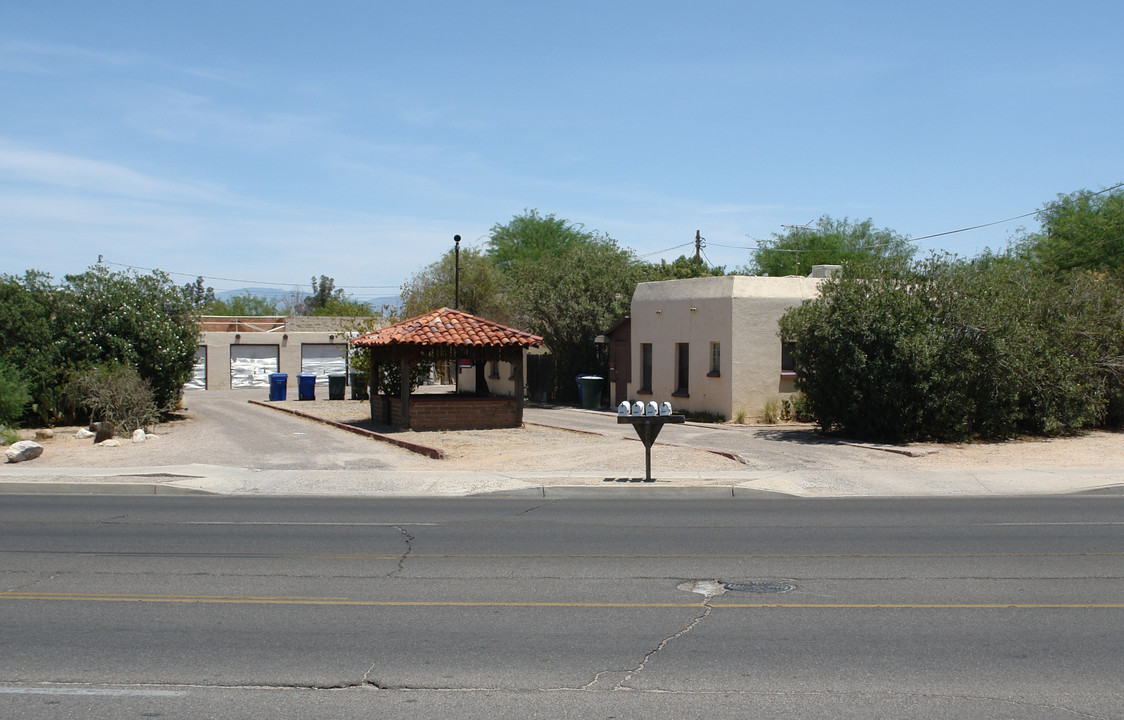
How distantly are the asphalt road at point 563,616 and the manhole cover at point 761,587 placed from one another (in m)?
0.04

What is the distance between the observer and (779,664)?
628 centimetres

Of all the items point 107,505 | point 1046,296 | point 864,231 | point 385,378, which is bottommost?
point 107,505

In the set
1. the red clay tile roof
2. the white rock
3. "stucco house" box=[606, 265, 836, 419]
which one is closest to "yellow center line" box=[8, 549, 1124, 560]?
the white rock

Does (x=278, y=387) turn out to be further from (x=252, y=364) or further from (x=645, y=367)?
(x=645, y=367)

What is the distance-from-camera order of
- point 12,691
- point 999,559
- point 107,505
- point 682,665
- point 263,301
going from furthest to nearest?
point 263,301 → point 107,505 → point 999,559 → point 682,665 → point 12,691

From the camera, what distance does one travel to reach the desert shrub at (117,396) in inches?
947

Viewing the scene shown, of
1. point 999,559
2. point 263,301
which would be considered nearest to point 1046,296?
point 999,559

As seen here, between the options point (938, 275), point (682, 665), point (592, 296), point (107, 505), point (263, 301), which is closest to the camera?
point (682, 665)

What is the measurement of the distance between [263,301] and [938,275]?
99.7m

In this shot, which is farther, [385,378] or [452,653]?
[385,378]

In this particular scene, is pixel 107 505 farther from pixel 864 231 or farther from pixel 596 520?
pixel 864 231

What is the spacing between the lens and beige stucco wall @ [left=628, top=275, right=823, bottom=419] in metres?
26.2

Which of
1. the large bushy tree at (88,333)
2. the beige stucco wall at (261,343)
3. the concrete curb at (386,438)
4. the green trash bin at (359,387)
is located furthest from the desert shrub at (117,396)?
the beige stucco wall at (261,343)

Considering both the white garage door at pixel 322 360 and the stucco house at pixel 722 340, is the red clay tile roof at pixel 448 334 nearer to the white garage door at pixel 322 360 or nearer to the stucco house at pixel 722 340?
the stucco house at pixel 722 340
